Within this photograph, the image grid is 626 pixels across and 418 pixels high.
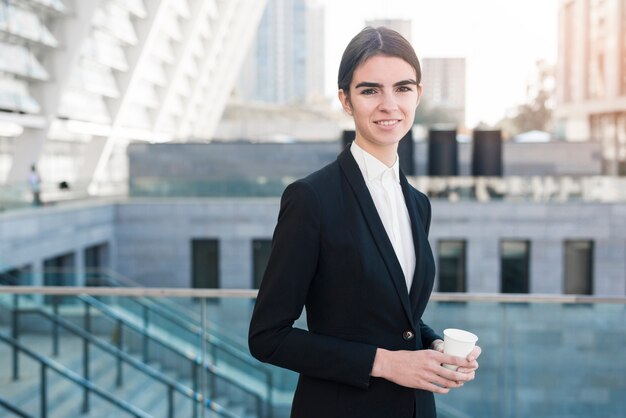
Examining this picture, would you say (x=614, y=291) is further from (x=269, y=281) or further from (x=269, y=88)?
(x=269, y=88)

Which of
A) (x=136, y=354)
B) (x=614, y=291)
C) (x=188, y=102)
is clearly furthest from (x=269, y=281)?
(x=188, y=102)

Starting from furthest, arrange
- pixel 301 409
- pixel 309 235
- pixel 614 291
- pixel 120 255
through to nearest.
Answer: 1. pixel 120 255
2. pixel 614 291
3. pixel 301 409
4. pixel 309 235

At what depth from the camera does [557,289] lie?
18375 mm

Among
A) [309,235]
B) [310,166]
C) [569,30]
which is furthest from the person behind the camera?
[569,30]

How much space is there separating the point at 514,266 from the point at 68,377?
15.0 m

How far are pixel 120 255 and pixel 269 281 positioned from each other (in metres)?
18.8

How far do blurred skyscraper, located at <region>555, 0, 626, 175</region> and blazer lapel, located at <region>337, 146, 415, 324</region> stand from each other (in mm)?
47998

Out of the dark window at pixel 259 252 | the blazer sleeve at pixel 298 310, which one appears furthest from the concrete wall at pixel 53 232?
the blazer sleeve at pixel 298 310

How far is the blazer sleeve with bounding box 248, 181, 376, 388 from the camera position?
1923mm

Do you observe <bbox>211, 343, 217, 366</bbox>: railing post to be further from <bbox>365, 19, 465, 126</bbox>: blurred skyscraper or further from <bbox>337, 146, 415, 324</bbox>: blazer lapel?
<bbox>365, 19, 465, 126</bbox>: blurred skyscraper

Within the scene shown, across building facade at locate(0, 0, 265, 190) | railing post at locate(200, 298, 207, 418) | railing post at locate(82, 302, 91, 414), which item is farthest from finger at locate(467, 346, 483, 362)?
building facade at locate(0, 0, 265, 190)

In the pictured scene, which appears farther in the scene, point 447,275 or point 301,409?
point 447,275

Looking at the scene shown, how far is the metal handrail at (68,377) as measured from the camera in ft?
18.1

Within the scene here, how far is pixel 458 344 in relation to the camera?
186cm
